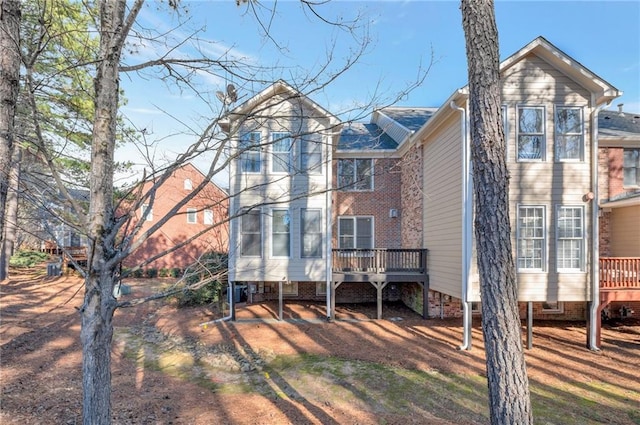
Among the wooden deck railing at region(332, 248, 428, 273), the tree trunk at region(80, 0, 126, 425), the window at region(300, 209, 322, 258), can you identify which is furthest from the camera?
the wooden deck railing at region(332, 248, 428, 273)

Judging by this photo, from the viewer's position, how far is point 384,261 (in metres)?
11.7

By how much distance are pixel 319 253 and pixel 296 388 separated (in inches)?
196

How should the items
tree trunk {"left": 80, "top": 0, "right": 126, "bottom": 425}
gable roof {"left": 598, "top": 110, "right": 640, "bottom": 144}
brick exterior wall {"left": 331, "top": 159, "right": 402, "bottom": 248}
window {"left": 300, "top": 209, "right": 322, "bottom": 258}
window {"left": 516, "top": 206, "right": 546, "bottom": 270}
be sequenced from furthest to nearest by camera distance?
brick exterior wall {"left": 331, "top": 159, "right": 402, "bottom": 248}
window {"left": 300, "top": 209, "right": 322, "bottom": 258}
gable roof {"left": 598, "top": 110, "right": 640, "bottom": 144}
window {"left": 516, "top": 206, "right": 546, "bottom": 270}
tree trunk {"left": 80, "top": 0, "right": 126, "bottom": 425}

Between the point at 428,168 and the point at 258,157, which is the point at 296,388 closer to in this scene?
the point at 258,157

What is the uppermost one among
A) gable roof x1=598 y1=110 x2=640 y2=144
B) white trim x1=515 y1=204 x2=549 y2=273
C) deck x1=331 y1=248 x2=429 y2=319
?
gable roof x1=598 y1=110 x2=640 y2=144

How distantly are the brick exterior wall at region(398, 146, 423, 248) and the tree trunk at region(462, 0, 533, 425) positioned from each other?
770 cm

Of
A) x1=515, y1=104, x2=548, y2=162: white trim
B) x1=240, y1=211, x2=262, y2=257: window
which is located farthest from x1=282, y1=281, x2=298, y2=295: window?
x1=515, y1=104, x2=548, y2=162: white trim

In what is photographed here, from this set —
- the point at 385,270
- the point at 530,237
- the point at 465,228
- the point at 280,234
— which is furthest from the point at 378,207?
the point at 530,237

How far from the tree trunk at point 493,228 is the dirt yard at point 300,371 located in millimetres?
2136

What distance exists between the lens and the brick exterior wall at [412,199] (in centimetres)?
1222

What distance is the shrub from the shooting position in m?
22.1

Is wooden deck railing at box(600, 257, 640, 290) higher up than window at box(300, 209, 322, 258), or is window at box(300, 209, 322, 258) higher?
window at box(300, 209, 322, 258)

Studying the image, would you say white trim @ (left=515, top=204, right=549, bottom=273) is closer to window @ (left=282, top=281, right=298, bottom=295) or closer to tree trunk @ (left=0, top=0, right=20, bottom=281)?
window @ (left=282, top=281, right=298, bottom=295)

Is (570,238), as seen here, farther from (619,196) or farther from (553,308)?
(619,196)
